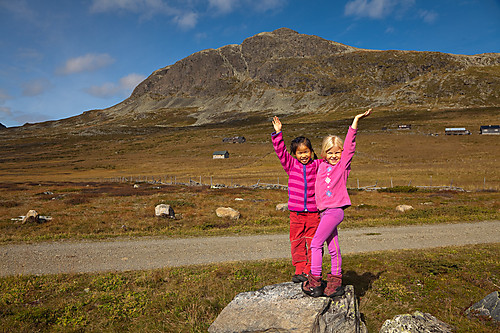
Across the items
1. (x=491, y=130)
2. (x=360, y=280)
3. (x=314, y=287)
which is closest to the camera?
(x=314, y=287)

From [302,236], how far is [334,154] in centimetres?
196

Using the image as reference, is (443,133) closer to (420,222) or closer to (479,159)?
(479,159)

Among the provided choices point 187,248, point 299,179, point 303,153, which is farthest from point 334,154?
point 187,248

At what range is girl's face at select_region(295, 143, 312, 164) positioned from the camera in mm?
6062

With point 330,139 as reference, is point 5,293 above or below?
below

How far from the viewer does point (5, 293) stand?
23.6 ft

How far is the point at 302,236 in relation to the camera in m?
6.24

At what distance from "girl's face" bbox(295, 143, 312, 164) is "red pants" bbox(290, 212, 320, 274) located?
1186mm

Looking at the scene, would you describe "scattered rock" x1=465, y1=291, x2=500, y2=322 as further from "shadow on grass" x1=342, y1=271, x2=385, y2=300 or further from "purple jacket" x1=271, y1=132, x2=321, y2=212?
"purple jacket" x1=271, y1=132, x2=321, y2=212

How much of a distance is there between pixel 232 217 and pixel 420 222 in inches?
516

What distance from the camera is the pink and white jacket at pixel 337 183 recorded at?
17.9ft

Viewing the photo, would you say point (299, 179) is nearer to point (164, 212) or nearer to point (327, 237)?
point (327, 237)

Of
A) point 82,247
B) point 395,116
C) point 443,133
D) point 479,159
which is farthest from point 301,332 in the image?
point 395,116

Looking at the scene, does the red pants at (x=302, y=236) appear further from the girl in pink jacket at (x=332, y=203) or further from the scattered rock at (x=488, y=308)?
the scattered rock at (x=488, y=308)
